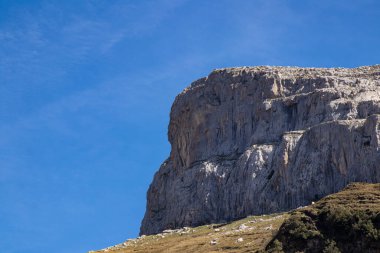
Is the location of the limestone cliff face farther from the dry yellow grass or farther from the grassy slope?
the grassy slope

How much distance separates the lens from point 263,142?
11719 cm

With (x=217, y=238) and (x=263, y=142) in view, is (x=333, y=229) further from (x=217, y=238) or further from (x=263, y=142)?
(x=263, y=142)

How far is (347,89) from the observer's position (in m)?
115

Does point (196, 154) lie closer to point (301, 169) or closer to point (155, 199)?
point (155, 199)

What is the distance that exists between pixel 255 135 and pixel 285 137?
27.7 ft

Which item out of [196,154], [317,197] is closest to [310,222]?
[317,197]

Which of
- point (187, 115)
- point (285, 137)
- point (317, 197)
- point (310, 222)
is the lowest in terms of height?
point (310, 222)

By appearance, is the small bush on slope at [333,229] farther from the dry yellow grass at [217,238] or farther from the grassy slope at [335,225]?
the dry yellow grass at [217,238]

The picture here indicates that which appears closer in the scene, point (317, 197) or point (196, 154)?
point (317, 197)

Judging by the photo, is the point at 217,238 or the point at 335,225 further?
the point at 217,238

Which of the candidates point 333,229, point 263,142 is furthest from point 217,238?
point 333,229

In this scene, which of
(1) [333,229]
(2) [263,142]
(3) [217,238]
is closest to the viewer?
(1) [333,229]

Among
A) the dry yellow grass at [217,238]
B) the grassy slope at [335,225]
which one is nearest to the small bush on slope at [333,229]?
the grassy slope at [335,225]

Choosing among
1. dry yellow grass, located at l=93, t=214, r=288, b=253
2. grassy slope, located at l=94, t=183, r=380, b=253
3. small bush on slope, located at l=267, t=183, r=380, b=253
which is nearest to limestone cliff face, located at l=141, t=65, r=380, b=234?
dry yellow grass, located at l=93, t=214, r=288, b=253
